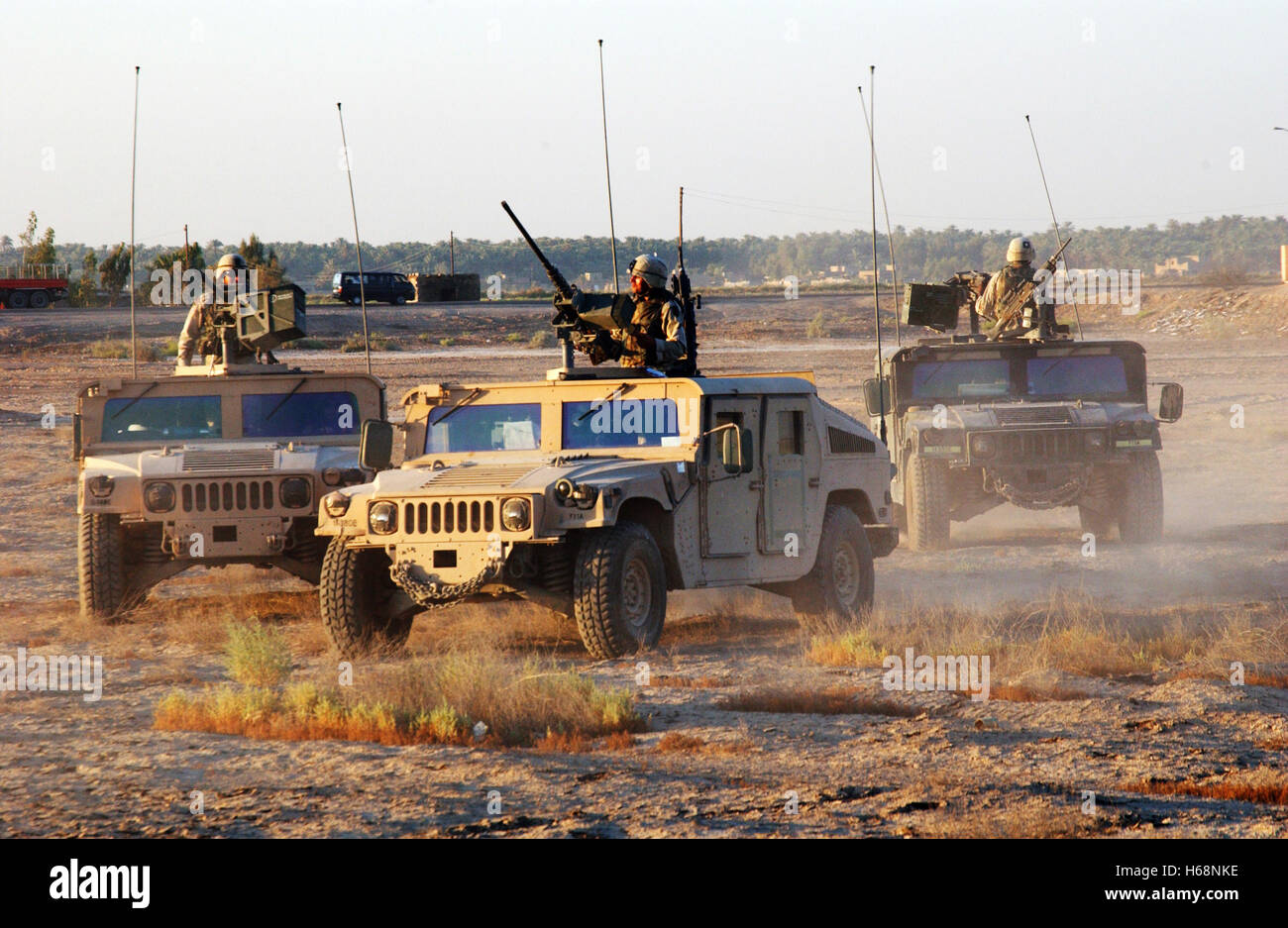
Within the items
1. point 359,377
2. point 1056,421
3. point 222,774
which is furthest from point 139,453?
point 1056,421

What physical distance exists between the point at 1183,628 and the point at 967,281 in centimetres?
670

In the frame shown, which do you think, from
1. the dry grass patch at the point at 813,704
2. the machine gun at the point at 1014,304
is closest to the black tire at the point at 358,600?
the dry grass patch at the point at 813,704

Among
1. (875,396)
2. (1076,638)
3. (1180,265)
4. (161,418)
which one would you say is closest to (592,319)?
(161,418)

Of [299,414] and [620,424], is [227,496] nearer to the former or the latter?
[299,414]

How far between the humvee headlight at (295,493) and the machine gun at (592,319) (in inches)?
77.8

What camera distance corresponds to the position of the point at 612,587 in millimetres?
9266

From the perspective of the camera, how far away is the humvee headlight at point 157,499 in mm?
11234

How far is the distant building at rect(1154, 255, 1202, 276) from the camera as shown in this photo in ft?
374

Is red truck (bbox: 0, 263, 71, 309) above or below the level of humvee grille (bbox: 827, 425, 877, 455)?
above

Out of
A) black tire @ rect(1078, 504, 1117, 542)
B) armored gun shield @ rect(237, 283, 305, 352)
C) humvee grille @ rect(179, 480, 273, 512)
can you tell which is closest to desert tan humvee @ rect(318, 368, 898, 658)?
humvee grille @ rect(179, 480, 273, 512)

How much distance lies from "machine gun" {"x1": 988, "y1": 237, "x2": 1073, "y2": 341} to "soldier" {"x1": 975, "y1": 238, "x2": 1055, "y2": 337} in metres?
0.04

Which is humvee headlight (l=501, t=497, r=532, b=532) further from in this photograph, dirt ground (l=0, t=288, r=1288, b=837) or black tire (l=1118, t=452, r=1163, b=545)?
black tire (l=1118, t=452, r=1163, b=545)

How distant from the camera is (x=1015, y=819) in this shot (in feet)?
20.0
